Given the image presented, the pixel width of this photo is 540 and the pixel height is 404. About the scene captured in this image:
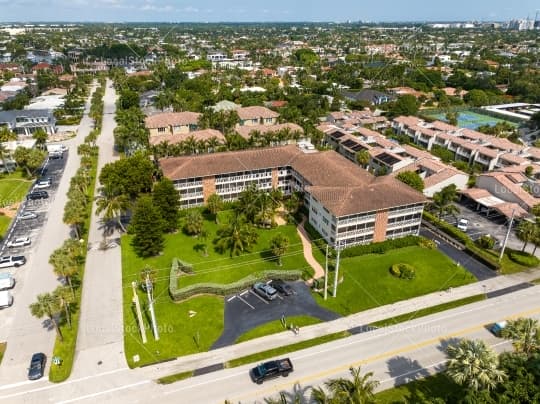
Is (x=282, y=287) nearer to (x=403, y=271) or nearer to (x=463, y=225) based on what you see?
(x=403, y=271)

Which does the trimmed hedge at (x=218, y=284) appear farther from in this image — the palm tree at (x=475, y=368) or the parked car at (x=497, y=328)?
the parked car at (x=497, y=328)

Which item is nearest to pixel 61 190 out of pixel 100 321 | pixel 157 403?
pixel 100 321

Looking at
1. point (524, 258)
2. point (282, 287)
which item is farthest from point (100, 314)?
point (524, 258)

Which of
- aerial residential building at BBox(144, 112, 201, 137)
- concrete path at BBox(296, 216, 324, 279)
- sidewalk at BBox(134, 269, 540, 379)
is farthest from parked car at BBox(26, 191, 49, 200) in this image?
sidewalk at BBox(134, 269, 540, 379)

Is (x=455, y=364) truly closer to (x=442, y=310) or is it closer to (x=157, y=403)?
(x=442, y=310)

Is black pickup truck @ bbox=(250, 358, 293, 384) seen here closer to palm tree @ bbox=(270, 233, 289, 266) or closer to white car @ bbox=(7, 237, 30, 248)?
palm tree @ bbox=(270, 233, 289, 266)

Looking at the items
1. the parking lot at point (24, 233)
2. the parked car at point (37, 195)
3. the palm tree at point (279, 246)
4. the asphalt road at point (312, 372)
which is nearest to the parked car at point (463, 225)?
the asphalt road at point (312, 372)
